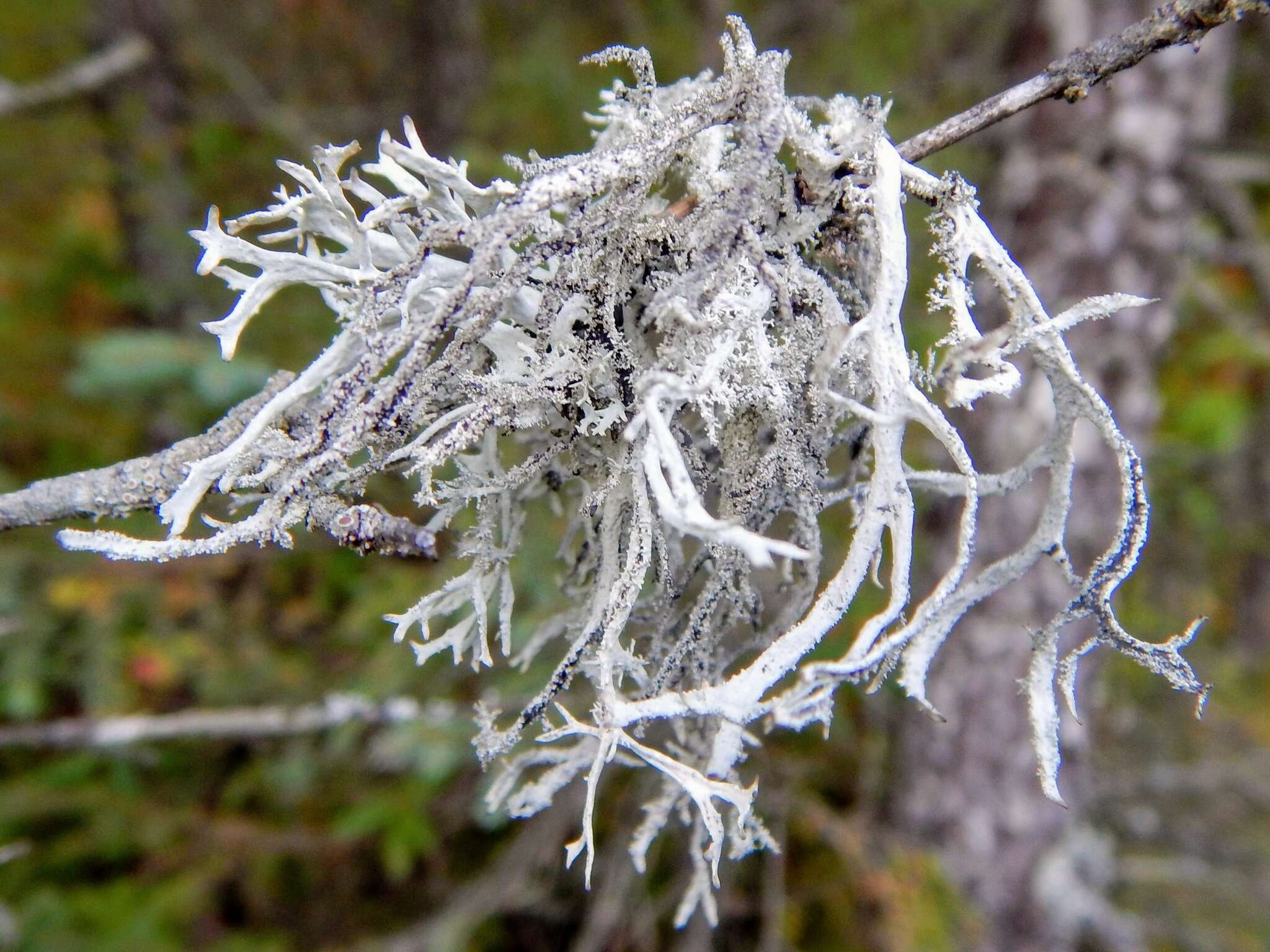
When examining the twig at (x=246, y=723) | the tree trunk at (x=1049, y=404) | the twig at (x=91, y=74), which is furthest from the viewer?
the twig at (x=91, y=74)

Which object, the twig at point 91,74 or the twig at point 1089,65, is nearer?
the twig at point 1089,65

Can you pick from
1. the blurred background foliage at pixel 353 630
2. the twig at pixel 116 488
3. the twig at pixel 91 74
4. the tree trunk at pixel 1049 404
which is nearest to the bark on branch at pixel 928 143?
the twig at pixel 116 488

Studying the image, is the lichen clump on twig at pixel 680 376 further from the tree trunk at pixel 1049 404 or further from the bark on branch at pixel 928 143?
the tree trunk at pixel 1049 404

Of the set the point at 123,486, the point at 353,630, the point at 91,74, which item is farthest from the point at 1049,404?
the point at 91,74

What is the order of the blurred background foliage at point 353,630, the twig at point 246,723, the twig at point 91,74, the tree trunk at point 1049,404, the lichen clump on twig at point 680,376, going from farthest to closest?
the twig at point 91,74
the blurred background foliage at point 353,630
the tree trunk at point 1049,404
the twig at point 246,723
the lichen clump on twig at point 680,376

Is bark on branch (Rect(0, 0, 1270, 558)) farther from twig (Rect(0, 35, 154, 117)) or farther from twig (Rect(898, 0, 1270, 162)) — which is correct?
twig (Rect(0, 35, 154, 117))

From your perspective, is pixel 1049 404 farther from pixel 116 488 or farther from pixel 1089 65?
pixel 116 488

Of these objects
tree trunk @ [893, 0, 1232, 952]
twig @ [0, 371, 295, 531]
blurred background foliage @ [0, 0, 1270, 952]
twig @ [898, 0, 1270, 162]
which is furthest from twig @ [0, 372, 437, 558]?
tree trunk @ [893, 0, 1232, 952]
